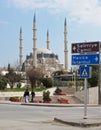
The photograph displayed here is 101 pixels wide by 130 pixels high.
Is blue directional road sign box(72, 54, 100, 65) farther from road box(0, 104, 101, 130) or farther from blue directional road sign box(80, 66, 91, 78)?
road box(0, 104, 101, 130)

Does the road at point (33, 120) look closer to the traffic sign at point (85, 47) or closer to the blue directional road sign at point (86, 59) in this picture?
the blue directional road sign at point (86, 59)

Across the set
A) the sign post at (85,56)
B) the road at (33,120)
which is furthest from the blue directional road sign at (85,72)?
the road at (33,120)

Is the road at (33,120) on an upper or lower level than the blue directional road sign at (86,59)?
lower

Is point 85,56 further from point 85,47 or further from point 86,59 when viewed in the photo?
point 85,47

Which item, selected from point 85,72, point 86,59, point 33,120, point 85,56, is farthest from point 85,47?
point 33,120

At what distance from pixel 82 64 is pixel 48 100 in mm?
26471

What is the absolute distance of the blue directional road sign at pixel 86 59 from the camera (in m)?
19.5

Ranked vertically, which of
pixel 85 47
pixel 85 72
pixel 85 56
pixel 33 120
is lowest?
pixel 33 120

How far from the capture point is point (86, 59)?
19.7 m

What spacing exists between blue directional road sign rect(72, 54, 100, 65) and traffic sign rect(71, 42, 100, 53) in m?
0.26

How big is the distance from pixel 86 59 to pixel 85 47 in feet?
2.05

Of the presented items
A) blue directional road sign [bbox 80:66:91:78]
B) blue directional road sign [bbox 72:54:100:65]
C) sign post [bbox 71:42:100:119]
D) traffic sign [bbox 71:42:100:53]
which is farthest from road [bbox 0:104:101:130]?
traffic sign [bbox 71:42:100:53]

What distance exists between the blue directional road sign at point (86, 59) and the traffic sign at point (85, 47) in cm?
26

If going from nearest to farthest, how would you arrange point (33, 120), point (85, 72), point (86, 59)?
point (86, 59), point (85, 72), point (33, 120)
